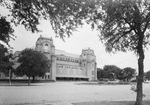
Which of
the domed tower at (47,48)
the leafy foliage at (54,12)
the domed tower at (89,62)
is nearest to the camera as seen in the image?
the leafy foliage at (54,12)

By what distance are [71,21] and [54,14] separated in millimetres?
974

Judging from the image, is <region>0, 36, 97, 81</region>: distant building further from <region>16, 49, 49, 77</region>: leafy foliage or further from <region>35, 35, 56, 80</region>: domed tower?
<region>16, 49, 49, 77</region>: leafy foliage

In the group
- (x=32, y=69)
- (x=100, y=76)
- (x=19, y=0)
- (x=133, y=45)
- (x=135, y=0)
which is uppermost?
(x=135, y=0)

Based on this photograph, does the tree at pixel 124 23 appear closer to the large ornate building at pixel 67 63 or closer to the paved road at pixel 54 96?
the paved road at pixel 54 96

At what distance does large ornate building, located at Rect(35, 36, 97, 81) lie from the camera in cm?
9475

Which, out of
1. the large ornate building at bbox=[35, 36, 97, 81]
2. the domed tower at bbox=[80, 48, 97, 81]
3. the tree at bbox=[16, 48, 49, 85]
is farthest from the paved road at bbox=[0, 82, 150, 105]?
the domed tower at bbox=[80, 48, 97, 81]

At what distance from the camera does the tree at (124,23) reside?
10117 mm

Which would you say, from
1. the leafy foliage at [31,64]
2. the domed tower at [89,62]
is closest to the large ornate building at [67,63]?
the domed tower at [89,62]

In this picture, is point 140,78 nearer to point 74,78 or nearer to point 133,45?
point 133,45

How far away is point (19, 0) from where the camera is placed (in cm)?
766

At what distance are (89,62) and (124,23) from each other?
4658 inches

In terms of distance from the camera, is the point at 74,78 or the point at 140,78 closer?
the point at 140,78

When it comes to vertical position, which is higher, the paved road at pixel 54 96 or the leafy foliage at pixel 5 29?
the leafy foliage at pixel 5 29

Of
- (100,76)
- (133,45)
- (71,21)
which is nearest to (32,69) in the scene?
(133,45)
